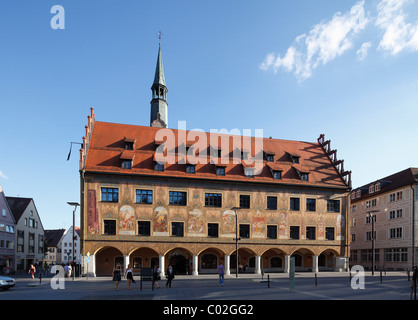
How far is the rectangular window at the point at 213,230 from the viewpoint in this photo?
36222 millimetres

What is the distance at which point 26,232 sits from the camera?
58.9 m

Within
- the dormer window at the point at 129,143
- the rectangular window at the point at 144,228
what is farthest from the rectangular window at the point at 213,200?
the dormer window at the point at 129,143

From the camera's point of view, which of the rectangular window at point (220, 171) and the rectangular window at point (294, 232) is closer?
the rectangular window at point (220, 171)

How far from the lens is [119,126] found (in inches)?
1586

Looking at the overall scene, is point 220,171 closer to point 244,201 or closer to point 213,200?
point 213,200

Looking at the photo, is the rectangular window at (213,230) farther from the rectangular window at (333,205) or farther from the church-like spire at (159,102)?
the church-like spire at (159,102)

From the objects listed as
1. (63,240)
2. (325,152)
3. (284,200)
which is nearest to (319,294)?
(284,200)

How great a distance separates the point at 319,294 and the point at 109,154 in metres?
25.5

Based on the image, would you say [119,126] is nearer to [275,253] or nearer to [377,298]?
[275,253]

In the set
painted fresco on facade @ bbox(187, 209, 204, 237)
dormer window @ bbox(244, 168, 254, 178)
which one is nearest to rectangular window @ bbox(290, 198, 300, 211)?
dormer window @ bbox(244, 168, 254, 178)

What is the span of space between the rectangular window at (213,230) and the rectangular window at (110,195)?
34.1 ft

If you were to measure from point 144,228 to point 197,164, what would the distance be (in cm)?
907

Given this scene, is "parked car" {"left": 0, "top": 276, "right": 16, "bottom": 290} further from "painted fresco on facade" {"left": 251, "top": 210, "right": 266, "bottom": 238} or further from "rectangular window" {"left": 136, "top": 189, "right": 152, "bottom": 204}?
"painted fresco on facade" {"left": 251, "top": 210, "right": 266, "bottom": 238}

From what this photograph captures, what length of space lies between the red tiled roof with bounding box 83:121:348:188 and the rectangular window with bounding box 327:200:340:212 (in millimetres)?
1960
